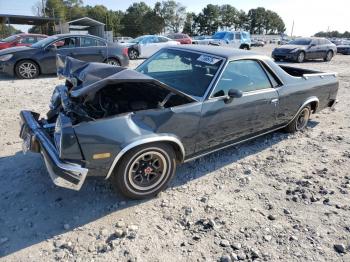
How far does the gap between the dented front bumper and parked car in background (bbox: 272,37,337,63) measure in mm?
15403

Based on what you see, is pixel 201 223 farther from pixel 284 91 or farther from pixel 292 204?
pixel 284 91

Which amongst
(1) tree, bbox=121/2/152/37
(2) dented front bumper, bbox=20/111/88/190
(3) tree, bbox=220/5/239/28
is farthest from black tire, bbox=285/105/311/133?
(3) tree, bbox=220/5/239/28

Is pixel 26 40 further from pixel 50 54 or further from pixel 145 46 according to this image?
pixel 50 54

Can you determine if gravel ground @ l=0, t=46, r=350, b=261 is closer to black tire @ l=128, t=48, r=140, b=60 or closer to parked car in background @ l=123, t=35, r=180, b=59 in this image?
black tire @ l=128, t=48, r=140, b=60

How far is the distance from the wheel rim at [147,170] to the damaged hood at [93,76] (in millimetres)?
743

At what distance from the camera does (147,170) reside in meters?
3.23

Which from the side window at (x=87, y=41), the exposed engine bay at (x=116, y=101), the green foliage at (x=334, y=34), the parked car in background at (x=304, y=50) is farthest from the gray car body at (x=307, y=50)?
the green foliage at (x=334, y=34)

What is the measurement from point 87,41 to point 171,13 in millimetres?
75376

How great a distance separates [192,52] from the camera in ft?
13.6

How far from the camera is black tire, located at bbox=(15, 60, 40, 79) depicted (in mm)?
9109

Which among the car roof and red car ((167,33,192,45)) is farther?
red car ((167,33,192,45))

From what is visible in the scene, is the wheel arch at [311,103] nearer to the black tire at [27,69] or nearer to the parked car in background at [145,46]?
the black tire at [27,69]

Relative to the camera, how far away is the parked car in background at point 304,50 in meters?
16.1

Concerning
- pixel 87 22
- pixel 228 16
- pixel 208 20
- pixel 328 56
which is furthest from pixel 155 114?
pixel 228 16
